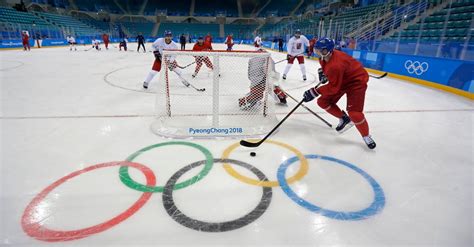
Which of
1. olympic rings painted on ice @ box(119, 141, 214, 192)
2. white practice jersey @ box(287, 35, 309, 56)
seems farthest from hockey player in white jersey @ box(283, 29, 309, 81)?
olympic rings painted on ice @ box(119, 141, 214, 192)

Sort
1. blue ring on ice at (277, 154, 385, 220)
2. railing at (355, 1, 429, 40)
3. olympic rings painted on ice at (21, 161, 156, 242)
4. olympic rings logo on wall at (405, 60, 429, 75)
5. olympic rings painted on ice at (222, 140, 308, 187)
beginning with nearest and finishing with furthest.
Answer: olympic rings painted on ice at (21, 161, 156, 242), blue ring on ice at (277, 154, 385, 220), olympic rings painted on ice at (222, 140, 308, 187), olympic rings logo on wall at (405, 60, 429, 75), railing at (355, 1, 429, 40)

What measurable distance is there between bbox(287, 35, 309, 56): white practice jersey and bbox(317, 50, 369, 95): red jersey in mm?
4670

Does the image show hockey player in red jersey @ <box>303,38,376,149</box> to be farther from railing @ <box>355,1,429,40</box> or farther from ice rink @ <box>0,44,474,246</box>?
railing @ <box>355,1,429,40</box>

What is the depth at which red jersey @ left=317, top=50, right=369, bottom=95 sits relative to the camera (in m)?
2.85

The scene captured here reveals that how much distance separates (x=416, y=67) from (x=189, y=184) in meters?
8.19

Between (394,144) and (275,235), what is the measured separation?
2394mm

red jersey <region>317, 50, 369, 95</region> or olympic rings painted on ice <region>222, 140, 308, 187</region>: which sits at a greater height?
red jersey <region>317, 50, 369, 95</region>

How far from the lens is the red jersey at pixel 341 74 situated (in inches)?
112

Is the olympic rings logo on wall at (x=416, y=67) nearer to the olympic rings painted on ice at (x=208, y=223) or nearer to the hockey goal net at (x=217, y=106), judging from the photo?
the hockey goal net at (x=217, y=106)

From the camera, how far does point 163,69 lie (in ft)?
11.2

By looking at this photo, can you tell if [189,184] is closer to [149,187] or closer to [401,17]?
[149,187]

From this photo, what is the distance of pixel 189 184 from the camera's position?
2.20 meters

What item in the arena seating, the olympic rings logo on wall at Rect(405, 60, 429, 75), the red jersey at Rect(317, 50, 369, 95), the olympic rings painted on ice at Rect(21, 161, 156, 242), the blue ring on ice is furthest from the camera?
the arena seating

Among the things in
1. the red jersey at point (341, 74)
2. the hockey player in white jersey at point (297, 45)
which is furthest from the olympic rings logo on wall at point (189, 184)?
the hockey player in white jersey at point (297, 45)
